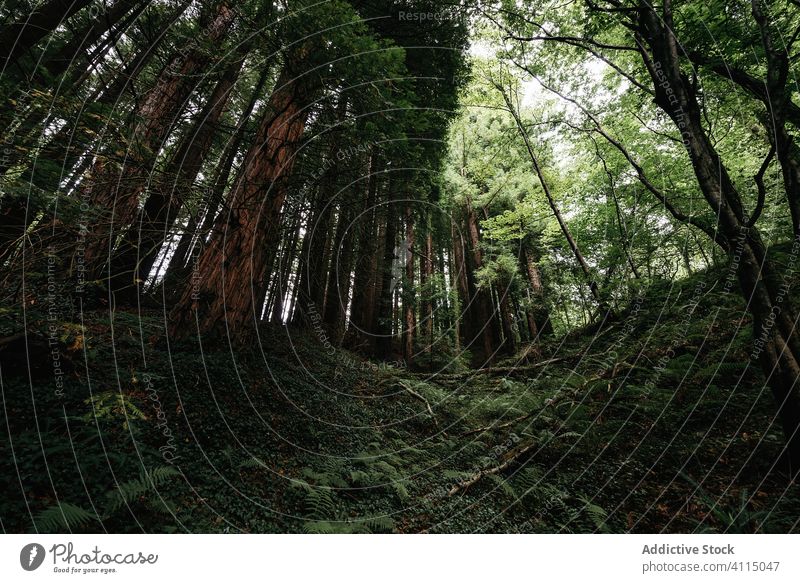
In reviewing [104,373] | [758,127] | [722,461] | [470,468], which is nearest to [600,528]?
[470,468]

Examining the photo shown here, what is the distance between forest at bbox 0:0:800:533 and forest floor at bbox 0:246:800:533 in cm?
3

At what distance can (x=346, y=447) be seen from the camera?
208 inches

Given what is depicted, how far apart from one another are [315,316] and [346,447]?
16.0ft

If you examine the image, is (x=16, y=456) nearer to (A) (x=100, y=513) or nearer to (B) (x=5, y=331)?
(A) (x=100, y=513)

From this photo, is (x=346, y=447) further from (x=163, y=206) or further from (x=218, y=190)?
(x=218, y=190)

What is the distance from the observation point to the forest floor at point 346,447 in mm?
2895

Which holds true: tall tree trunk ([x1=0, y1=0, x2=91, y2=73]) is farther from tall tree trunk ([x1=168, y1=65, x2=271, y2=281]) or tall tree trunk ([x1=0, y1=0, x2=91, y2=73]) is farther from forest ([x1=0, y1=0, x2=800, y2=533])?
tall tree trunk ([x1=168, y1=65, x2=271, y2=281])

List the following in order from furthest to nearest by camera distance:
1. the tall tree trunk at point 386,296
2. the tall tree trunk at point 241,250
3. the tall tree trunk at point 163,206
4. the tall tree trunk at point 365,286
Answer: the tall tree trunk at point 386,296 → the tall tree trunk at point 365,286 → the tall tree trunk at point 241,250 → the tall tree trunk at point 163,206

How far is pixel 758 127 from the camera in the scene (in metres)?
9.75

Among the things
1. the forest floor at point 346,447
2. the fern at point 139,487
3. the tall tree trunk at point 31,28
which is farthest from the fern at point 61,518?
the tall tree trunk at point 31,28

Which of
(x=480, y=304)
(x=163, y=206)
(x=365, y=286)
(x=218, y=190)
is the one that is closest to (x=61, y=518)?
(x=163, y=206)

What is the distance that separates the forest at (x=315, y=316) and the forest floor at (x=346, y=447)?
33mm

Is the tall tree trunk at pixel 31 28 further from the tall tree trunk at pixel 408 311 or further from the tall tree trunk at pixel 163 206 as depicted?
the tall tree trunk at pixel 408 311

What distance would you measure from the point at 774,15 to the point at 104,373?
11.4 meters
